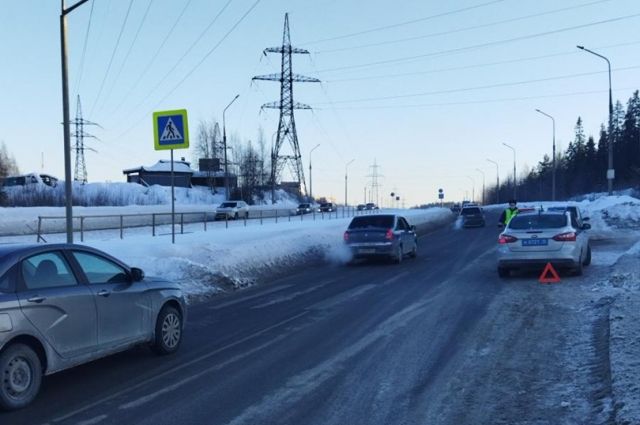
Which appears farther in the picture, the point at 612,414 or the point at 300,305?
the point at 300,305

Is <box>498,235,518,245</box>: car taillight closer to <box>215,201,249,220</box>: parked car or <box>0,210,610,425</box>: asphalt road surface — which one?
<box>0,210,610,425</box>: asphalt road surface

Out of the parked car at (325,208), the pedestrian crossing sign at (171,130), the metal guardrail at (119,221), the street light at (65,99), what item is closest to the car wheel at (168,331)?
the street light at (65,99)

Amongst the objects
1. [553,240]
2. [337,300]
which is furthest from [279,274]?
[553,240]

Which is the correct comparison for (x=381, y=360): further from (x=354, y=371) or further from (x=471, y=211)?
(x=471, y=211)

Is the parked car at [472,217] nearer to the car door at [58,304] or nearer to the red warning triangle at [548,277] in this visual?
the red warning triangle at [548,277]

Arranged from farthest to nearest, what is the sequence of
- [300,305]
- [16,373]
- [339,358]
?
[300,305]
[339,358]
[16,373]

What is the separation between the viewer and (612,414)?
525 cm

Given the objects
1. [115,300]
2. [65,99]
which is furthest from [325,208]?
[115,300]

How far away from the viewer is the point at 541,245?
15.0m

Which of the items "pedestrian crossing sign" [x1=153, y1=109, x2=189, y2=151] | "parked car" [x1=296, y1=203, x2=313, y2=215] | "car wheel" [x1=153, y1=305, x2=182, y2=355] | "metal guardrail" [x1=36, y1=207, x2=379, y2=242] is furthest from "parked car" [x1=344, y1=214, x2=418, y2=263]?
"parked car" [x1=296, y1=203, x2=313, y2=215]

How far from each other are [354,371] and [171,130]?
10.1m

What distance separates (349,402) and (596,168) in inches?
5531

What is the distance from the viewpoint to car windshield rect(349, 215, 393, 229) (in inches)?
831

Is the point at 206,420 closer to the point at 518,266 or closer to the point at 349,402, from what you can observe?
the point at 349,402
